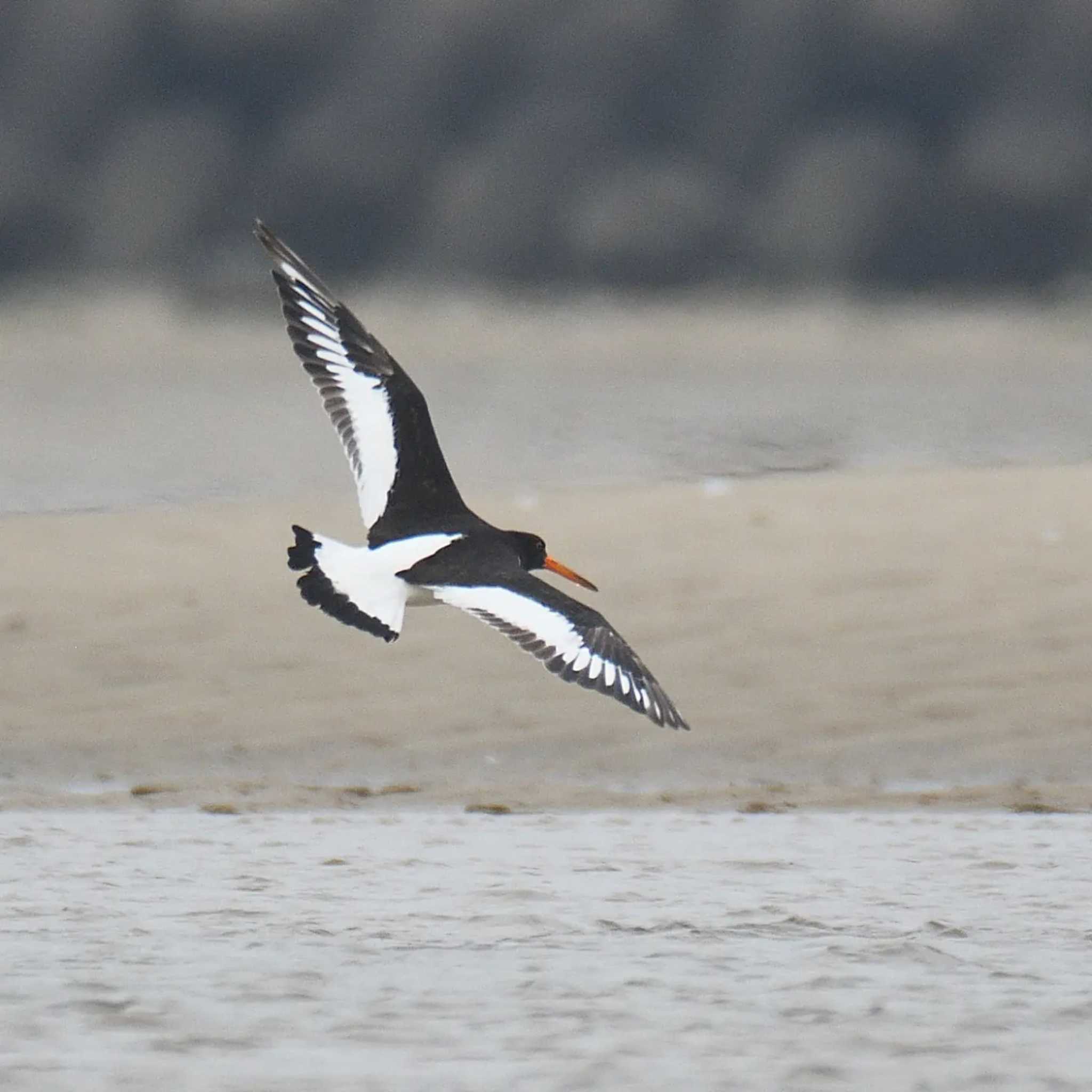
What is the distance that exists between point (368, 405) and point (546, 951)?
2.13 metres

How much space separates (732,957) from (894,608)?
3.36 metres

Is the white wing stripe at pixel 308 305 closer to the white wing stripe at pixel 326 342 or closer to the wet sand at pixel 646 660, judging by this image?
the white wing stripe at pixel 326 342

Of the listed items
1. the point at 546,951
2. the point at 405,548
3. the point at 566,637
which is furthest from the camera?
the point at 405,548

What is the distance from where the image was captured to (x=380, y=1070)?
513cm

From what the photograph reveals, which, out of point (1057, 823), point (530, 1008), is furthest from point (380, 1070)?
point (1057, 823)

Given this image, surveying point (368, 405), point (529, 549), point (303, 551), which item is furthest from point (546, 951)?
point (368, 405)

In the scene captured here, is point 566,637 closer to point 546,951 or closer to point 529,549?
point 546,951

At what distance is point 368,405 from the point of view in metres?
7.64

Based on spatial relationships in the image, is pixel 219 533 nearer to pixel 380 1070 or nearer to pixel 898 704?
pixel 898 704

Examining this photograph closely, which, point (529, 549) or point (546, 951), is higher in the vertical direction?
point (529, 549)

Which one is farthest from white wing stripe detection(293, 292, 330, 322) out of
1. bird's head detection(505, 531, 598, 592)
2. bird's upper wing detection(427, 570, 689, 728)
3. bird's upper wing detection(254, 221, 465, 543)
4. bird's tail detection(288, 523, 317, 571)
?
bird's upper wing detection(427, 570, 689, 728)

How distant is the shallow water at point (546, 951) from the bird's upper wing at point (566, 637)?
0.47 meters

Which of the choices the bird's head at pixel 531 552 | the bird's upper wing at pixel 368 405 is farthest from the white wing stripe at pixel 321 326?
the bird's head at pixel 531 552

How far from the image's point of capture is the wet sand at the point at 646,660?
8.05m
